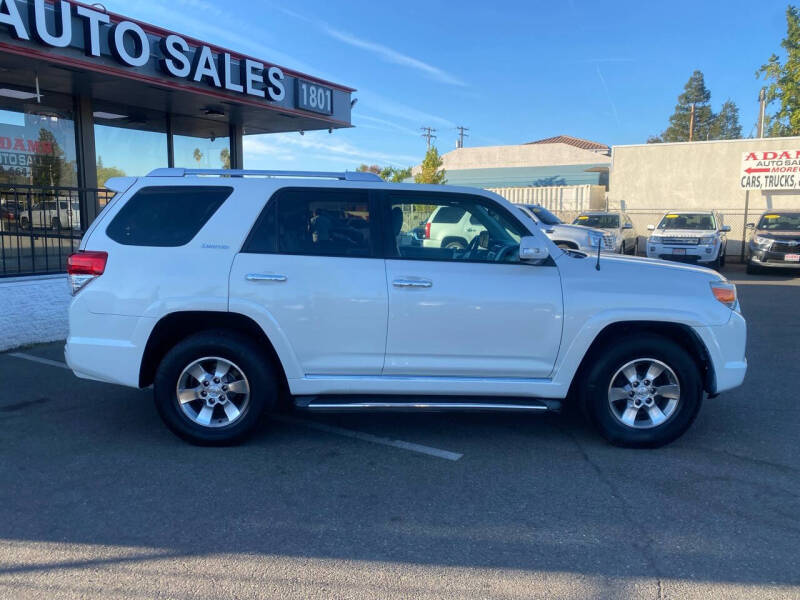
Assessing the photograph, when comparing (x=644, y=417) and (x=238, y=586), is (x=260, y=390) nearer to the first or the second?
(x=238, y=586)

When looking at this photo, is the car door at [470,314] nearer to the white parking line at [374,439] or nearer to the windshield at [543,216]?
Result: the white parking line at [374,439]

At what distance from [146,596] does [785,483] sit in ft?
12.7

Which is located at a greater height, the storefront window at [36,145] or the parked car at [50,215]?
the storefront window at [36,145]

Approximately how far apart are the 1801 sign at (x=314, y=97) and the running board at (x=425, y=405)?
32.6 feet

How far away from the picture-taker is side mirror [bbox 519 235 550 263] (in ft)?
14.3

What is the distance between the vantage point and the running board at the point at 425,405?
4.46 m

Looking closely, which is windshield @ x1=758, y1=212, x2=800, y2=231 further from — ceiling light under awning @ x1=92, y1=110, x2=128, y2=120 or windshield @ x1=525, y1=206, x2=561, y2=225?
ceiling light under awning @ x1=92, y1=110, x2=128, y2=120

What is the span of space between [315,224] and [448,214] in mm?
1033

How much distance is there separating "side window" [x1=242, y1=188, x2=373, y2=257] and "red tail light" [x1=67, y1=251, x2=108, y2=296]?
102 cm

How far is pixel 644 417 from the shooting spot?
185 inches

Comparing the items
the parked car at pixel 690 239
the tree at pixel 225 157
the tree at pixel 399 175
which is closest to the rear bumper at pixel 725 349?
the tree at pixel 225 157

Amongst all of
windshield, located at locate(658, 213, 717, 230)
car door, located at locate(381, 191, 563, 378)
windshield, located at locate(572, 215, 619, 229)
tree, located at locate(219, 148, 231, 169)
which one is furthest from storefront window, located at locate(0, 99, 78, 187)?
windshield, located at locate(658, 213, 717, 230)

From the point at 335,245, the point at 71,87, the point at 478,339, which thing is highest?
the point at 71,87

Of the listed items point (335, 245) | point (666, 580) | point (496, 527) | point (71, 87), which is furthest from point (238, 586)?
point (71, 87)
